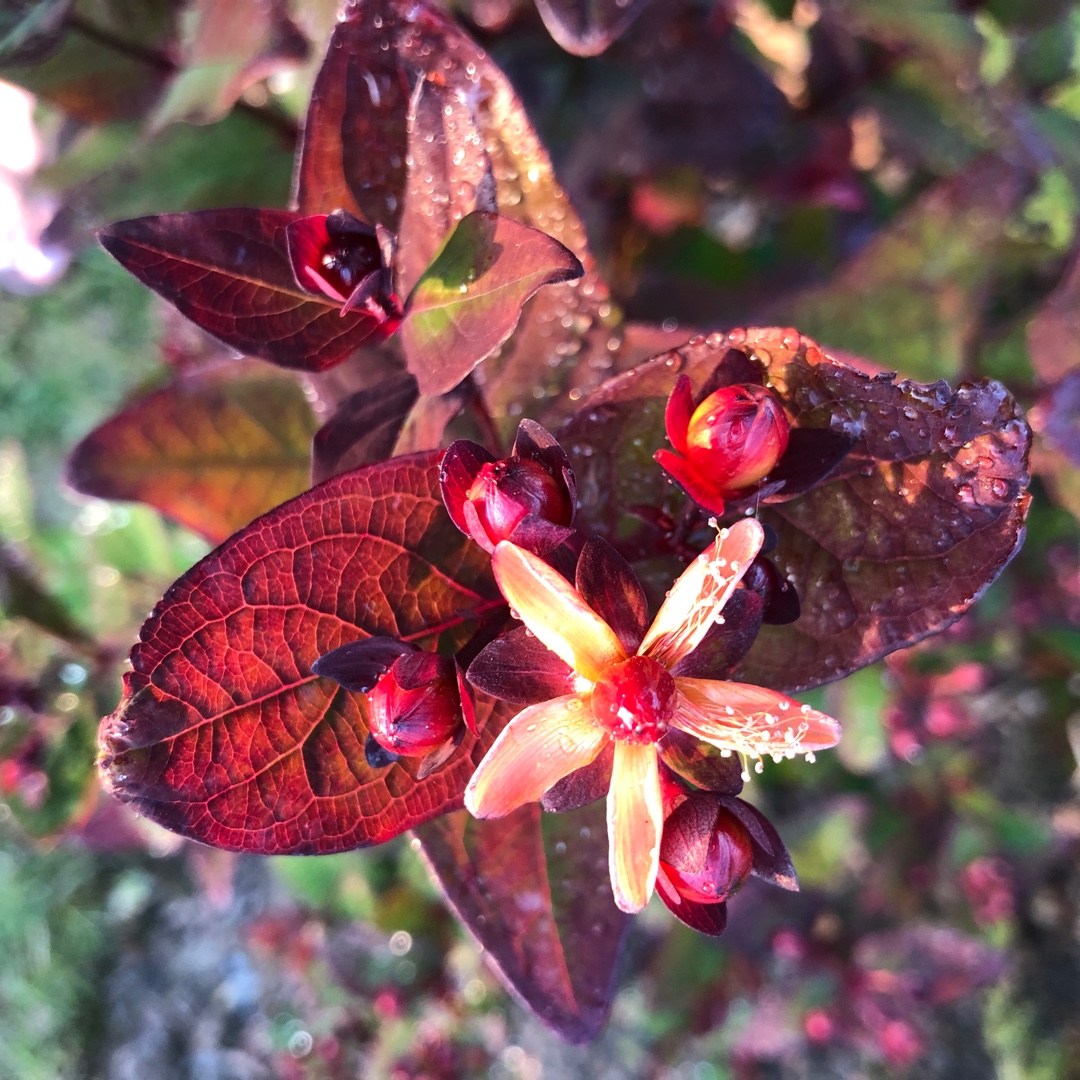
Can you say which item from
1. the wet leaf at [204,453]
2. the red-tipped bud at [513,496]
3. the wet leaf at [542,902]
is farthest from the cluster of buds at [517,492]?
the wet leaf at [204,453]

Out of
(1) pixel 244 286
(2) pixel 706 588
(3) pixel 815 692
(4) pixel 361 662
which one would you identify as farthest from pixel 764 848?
(3) pixel 815 692

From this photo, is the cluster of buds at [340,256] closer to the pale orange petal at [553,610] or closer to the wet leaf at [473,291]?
the wet leaf at [473,291]

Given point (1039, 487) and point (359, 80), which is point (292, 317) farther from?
point (1039, 487)

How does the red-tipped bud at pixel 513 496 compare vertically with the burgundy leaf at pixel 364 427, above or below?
above

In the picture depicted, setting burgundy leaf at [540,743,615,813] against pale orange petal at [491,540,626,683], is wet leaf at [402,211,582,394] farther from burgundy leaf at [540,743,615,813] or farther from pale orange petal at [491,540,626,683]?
burgundy leaf at [540,743,615,813]

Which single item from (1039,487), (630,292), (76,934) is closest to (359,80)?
(630,292)

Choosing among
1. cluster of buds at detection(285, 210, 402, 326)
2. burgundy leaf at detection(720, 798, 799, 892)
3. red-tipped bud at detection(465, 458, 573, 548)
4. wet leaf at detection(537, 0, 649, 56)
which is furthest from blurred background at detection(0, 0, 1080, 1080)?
burgundy leaf at detection(720, 798, 799, 892)
